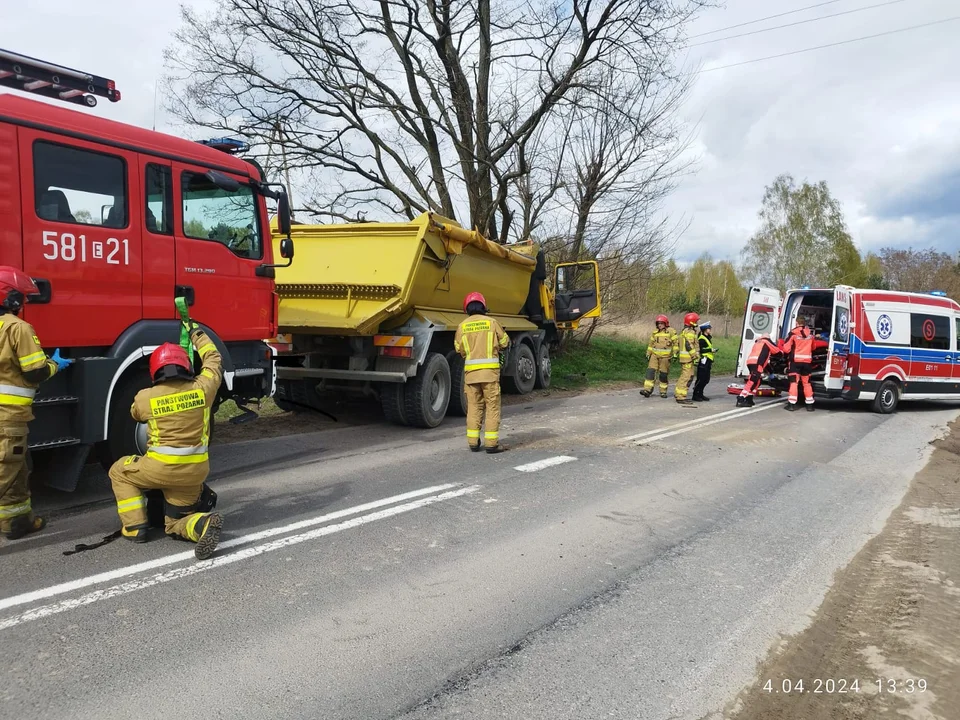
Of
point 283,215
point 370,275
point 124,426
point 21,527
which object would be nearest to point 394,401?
point 370,275

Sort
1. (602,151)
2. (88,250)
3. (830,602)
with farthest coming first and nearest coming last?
(602,151), (88,250), (830,602)

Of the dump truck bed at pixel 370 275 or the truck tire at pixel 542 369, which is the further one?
the truck tire at pixel 542 369

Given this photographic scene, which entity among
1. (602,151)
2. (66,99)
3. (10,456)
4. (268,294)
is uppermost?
(602,151)

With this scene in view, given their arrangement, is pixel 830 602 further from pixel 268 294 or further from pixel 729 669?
pixel 268 294

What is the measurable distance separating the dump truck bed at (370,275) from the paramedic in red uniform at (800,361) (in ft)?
19.0

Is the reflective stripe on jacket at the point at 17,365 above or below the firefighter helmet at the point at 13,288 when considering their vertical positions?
below

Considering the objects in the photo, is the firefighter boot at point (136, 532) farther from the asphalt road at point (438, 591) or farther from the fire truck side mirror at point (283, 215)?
the fire truck side mirror at point (283, 215)

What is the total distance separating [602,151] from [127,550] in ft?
52.7

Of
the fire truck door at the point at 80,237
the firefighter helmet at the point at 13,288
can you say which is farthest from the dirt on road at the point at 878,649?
the fire truck door at the point at 80,237

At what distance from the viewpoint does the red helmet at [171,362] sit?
4035 mm

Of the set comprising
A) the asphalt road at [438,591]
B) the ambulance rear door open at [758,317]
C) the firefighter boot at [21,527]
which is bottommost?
the asphalt road at [438,591]

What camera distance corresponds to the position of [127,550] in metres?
4.05

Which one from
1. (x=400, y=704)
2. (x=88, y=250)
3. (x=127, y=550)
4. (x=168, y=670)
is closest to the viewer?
(x=400, y=704)

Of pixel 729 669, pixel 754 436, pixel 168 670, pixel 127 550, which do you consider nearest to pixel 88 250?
pixel 127 550
